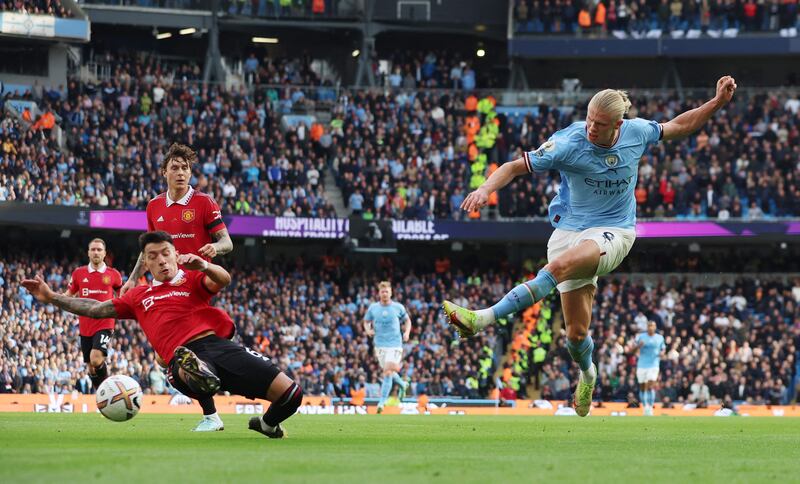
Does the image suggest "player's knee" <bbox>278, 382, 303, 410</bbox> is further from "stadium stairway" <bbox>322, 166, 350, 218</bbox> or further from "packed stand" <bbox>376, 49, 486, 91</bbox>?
"packed stand" <bbox>376, 49, 486, 91</bbox>

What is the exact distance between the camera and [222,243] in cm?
1340

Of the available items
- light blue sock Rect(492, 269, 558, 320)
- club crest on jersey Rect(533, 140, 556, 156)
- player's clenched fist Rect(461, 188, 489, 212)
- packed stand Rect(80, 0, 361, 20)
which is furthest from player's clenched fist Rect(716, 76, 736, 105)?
packed stand Rect(80, 0, 361, 20)

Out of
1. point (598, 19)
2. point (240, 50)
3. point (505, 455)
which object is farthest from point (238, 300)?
point (505, 455)

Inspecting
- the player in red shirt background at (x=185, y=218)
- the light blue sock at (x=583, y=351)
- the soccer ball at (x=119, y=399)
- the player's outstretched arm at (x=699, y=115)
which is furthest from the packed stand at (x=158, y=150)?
the player's outstretched arm at (x=699, y=115)

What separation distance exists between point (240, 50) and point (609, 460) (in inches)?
1730

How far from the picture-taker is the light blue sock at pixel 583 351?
583 inches

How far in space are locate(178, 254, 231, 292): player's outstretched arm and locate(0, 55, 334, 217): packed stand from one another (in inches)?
1120

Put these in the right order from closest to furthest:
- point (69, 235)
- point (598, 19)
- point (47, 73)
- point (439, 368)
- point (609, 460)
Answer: point (609, 460) → point (439, 368) → point (69, 235) → point (47, 73) → point (598, 19)

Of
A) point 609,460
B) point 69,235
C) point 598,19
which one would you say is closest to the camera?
point 609,460

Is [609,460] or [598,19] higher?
[598,19]

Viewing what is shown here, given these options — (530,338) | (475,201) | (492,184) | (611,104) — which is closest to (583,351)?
(611,104)

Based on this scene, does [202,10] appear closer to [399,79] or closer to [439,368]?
[399,79]

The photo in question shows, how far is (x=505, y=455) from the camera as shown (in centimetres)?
1027

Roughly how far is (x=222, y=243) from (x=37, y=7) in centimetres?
3283
